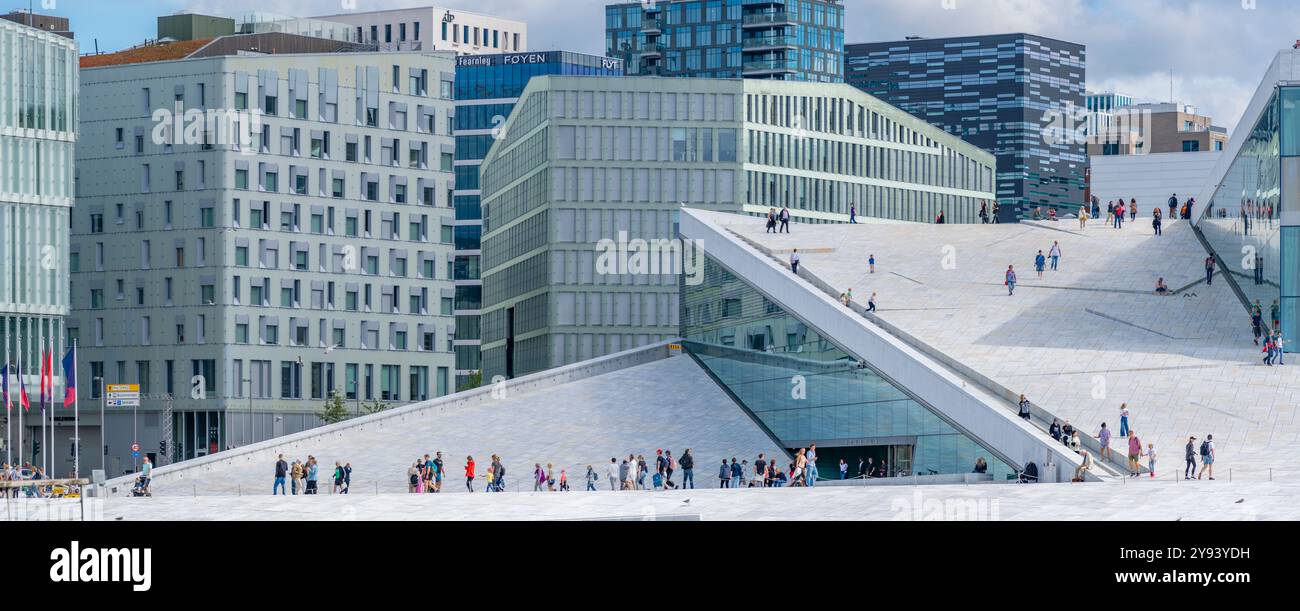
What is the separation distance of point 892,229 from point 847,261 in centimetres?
622

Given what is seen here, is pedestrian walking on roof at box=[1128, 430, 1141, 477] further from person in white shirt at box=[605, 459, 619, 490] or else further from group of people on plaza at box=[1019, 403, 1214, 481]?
person in white shirt at box=[605, 459, 619, 490]

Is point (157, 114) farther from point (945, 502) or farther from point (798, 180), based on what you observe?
point (945, 502)

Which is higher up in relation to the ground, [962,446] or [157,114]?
[157,114]

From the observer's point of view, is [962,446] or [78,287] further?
[78,287]

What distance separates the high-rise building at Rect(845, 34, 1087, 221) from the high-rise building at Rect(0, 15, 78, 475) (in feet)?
393

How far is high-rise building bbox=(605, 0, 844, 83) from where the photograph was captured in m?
146

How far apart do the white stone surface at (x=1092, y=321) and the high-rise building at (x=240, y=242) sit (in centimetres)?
2367

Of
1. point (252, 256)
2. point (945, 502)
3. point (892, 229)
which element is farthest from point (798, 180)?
point (945, 502)

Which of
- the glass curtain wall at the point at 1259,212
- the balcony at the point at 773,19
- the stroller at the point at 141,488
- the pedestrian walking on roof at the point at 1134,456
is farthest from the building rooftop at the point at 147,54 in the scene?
the balcony at the point at 773,19

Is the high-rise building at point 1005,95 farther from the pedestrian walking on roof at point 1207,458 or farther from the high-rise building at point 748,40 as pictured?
the pedestrian walking on roof at point 1207,458

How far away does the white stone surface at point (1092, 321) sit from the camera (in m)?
42.8

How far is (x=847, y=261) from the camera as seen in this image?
60906 millimetres
